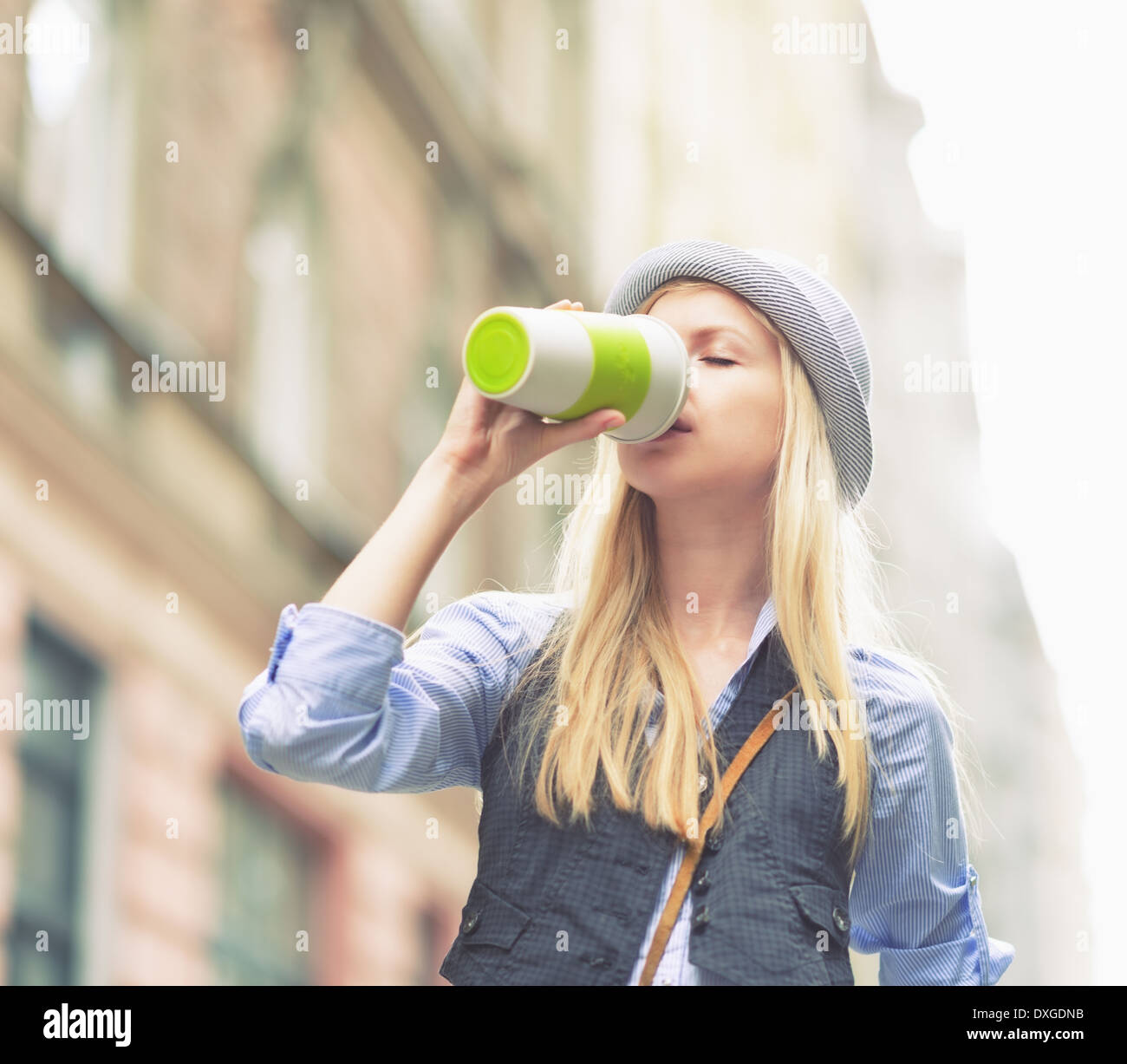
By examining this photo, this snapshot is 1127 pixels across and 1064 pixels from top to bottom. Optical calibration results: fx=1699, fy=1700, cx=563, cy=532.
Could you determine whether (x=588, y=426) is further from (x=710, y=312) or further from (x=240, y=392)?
(x=240, y=392)

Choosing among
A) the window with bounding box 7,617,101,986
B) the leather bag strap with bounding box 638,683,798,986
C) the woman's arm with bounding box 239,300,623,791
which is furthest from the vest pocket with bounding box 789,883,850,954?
the window with bounding box 7,617,101,986

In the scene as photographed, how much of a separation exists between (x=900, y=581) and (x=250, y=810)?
20474mm

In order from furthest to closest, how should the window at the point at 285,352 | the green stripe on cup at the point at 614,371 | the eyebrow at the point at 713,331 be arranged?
the window at the point at 285,352, the eyebrow at the point at 713,331, the green stripe on cup at the point at 614,371

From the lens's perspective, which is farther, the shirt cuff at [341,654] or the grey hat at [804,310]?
the grey hat at [804,310]

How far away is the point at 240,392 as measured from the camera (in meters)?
7.83

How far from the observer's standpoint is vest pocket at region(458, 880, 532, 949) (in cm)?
175

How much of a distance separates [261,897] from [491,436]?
227 inches

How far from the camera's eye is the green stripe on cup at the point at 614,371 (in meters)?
1.80

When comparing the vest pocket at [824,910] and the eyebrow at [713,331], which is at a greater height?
the eyebrow at [713,331]

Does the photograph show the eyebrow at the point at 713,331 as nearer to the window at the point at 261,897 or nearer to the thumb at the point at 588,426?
the thumb at the point at 588,426

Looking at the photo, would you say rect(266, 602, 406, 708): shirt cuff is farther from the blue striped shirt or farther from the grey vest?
the grey vest

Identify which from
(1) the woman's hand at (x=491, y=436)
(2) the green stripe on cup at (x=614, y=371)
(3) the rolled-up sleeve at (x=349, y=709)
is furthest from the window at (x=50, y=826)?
(2) the green stripe on cup at (x=614, y=371)

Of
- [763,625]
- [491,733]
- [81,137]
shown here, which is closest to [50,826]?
[81,137]

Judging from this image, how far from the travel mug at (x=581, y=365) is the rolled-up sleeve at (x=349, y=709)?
0.29 metres
